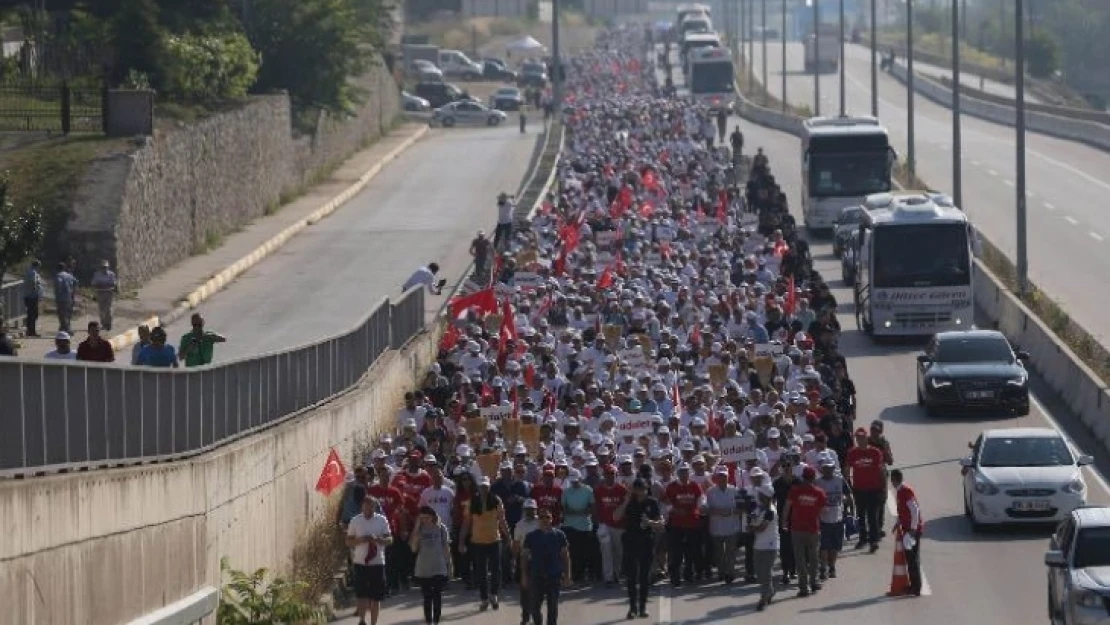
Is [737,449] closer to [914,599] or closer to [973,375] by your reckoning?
[914,599]

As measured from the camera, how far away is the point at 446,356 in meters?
34.5

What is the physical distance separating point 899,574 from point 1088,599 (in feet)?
15.9

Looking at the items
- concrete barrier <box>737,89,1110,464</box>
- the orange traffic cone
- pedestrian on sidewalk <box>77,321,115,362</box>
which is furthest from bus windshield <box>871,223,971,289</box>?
pedestrian on sidewalk <box>77,321,115,362</box>

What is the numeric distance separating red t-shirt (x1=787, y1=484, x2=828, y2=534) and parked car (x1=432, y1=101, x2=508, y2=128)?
77.5 metres

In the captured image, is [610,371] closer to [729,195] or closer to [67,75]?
[729,195]

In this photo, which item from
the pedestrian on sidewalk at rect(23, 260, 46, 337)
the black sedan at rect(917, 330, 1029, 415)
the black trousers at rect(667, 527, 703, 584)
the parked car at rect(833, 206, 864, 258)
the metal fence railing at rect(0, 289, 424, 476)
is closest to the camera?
the metal fence railing at rect(0, 289, 424, 476)

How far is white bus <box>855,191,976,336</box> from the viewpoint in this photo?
4391cm

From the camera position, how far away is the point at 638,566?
24328 mm

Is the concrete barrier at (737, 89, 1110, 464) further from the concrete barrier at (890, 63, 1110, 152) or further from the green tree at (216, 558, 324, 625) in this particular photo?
the concrete barrier at (890, 63, 1110, 152)

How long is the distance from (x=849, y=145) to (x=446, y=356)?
84.9ft

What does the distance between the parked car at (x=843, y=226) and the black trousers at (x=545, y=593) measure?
31680 mm

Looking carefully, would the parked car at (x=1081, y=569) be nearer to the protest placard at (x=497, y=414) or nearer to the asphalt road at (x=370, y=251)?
the protest placard at (x=497, y=414)

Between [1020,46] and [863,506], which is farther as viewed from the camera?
→ [1020,46]

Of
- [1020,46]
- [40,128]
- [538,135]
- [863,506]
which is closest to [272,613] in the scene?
[863,506]
